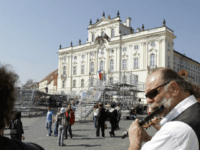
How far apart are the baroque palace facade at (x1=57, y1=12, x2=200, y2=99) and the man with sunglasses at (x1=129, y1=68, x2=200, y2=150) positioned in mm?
34474

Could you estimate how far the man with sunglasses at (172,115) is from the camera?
3.81 ft

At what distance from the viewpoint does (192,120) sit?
123 centimetres

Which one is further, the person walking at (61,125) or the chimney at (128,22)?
the chimney at (128,22)

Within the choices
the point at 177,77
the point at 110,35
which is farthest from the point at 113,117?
the point at 110,35

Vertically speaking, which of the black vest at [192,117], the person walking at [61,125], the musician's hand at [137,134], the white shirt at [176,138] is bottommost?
the person walking at [61,125]

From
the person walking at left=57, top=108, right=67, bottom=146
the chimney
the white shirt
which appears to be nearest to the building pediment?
the chimney

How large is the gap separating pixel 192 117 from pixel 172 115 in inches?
7.1

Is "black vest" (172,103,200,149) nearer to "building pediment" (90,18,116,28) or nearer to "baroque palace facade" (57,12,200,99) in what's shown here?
"baroque palace facade" (57,12,200,99)

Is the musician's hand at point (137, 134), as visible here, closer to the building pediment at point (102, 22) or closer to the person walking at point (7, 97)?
the person walking at point (7, 97)

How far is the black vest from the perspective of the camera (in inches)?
47.1

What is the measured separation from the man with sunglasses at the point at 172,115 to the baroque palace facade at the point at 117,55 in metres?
34.5

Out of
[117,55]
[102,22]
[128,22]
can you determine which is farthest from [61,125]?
[128,22]

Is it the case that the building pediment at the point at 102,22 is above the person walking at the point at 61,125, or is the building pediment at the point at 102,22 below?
above

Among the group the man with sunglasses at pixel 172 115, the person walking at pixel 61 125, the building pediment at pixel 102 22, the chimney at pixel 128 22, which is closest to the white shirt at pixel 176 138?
the man with sunglasses at pixel 172 115
